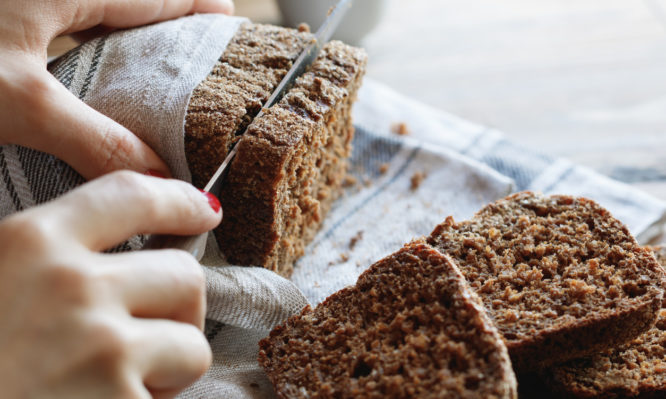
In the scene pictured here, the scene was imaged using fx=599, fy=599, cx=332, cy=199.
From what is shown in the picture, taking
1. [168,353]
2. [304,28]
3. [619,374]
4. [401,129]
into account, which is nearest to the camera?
[168,353]

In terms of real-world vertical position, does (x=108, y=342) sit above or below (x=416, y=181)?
above

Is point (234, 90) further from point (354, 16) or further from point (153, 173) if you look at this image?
point (354, 16)

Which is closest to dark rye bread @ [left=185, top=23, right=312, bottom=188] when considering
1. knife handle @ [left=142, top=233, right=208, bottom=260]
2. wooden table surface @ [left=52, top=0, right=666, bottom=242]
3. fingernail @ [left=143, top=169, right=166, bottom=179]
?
fingernail @ [left=143, top=169, right=166, bottom=179]

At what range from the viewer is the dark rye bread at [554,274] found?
206cm

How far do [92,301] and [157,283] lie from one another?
0.56ft

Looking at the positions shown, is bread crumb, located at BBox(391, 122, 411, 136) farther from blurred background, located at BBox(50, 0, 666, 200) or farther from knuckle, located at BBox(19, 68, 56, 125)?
knuckle, located at BBox(19, 68, 56, 125)

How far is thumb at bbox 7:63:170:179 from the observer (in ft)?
6.56

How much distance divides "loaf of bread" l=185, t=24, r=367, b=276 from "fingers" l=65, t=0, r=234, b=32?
30 centimetres

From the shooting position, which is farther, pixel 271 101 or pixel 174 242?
pixel 271 101

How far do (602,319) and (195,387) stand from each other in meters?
1.44

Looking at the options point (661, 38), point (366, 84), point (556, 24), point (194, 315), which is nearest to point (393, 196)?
point (366, 84)

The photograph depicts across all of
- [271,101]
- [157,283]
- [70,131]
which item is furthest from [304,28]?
[157,283]

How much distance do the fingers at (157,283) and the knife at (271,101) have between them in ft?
0.75

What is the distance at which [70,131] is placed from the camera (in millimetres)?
2012
